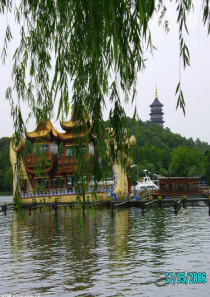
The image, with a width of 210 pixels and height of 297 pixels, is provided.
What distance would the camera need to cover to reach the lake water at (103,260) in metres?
10.4

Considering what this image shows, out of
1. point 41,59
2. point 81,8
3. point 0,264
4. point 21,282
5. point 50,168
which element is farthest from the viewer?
point 50,168

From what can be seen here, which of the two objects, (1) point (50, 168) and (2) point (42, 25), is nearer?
(2) point (42, 25)

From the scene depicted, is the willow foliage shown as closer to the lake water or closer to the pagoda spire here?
the lake water

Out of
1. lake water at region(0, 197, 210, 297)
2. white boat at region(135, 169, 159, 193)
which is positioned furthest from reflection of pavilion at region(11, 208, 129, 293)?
white boat at region(135, 169, 159, 193)

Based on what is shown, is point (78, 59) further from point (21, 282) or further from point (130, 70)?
point (21, 282)

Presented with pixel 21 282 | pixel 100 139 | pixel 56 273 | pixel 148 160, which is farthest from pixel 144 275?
pixel 148 160

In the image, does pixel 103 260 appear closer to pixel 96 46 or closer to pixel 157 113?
pixel 96 46

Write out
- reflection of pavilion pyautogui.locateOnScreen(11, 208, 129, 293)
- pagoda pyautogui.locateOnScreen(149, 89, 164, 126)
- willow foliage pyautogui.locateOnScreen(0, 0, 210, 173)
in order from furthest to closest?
pagoda pyautogui.locateOnScreen(149, 89, 164, 126), reflection of pavilion pyautogui.locateOnScreen(11, 208, 129, 293), willow foliage pyautogui.locateOnScreen(0, 0, 210, 173)

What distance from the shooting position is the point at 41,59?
6.95 m

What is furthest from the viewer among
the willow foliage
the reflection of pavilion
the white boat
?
the white boat

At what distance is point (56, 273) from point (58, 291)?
1.79m

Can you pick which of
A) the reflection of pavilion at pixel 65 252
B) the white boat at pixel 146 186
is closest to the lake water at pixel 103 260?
the reflection of pavilion at pixel 65 252

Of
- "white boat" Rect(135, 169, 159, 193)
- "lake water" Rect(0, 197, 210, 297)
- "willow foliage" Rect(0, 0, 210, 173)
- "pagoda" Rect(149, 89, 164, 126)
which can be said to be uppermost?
"pagoda" Rect(149, 89, 164, 126)

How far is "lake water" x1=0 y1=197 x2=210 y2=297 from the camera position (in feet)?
34.0
